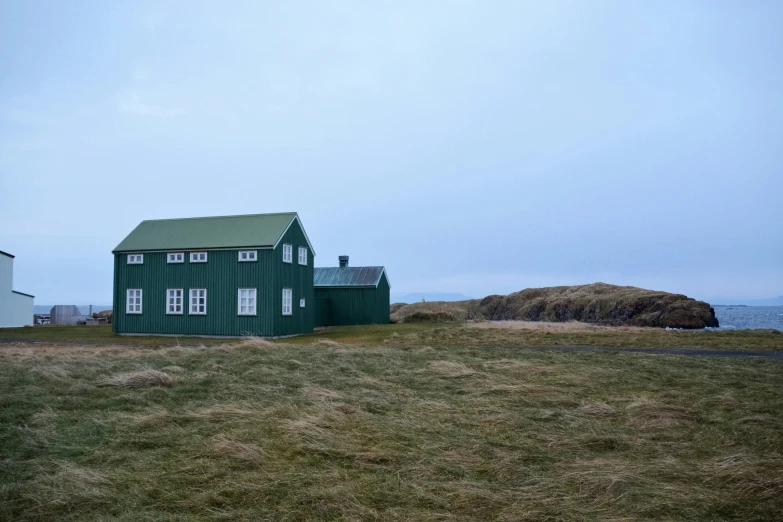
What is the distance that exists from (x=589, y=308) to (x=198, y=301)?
52.6 m

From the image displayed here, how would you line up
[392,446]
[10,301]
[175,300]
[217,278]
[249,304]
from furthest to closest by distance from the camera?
[10,301], [175,300], [217,278], [249,304], [392,446]

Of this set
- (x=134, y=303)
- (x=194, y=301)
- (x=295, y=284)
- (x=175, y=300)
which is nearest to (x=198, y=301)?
(x=194, y=301)

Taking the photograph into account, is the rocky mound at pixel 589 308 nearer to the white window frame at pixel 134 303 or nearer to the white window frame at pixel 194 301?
the white window frame at pixel 194 301

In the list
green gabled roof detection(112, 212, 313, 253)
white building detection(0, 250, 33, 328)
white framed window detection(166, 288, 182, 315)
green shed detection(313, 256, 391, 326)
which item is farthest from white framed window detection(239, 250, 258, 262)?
white building detection(0, 250, 33, 328)

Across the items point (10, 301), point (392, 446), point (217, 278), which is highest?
point (217, 278)

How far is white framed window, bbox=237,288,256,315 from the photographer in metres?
33.3

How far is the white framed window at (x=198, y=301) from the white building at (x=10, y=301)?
61.1ft

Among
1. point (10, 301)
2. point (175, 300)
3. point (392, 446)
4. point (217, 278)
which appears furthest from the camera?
point (10, 301)

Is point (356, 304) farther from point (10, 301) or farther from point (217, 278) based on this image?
point (10, 301)

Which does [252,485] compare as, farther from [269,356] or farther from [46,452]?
[269,356]

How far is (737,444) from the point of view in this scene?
810 centimetres

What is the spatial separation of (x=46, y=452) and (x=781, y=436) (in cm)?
1029

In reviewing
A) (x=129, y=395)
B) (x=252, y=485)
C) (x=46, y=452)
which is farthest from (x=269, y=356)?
(x=252, y=485)

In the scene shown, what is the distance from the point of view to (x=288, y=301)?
3481cm
